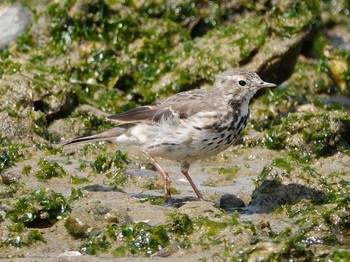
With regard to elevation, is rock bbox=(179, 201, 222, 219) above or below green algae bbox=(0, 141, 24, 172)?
below

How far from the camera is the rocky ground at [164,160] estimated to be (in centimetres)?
788

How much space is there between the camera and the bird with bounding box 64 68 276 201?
934 cm

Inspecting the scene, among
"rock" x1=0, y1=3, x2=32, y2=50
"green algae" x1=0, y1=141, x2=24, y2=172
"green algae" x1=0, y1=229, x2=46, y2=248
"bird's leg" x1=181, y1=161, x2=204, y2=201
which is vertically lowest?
"bird's leg" x1=181, y1=161, x2=204, y2=201

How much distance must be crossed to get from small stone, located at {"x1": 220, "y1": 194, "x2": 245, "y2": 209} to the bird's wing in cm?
98

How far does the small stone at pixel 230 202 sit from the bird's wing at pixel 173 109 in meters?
0.98

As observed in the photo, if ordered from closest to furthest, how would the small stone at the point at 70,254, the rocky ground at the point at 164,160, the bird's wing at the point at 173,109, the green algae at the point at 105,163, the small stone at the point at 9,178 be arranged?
the small stone at the point at 70,254 < the rocky ground at the point at 164,160 < the bird's wing at the point at 173,109 < the small stone at the point at 9,178 < the green algae at the point at 105,163

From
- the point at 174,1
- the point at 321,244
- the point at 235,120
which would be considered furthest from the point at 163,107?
the point at 174,1

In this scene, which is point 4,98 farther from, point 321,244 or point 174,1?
point 321,244

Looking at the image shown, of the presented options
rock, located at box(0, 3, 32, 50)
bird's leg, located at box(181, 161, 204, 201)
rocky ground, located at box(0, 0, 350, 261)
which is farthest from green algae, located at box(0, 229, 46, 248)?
rock, located at box(0, 3, 32, 50)

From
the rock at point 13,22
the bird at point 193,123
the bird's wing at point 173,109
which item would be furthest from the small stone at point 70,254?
the rock at point 13,22

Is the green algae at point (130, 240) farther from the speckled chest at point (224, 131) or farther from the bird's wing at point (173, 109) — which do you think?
the bird's wing at point (173, 109)

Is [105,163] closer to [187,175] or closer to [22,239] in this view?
[187,175]

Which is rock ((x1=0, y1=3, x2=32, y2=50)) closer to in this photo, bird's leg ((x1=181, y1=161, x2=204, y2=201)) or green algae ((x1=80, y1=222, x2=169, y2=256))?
bird's leg ((x1=181, y1=161, x2=204, y2=201))

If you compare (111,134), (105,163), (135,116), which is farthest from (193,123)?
(105,163)
